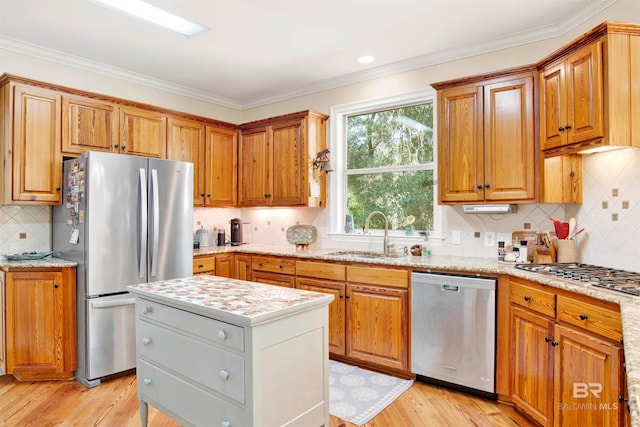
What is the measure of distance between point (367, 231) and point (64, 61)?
3.30m

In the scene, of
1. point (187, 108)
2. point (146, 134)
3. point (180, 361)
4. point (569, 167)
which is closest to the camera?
point (180, 361)

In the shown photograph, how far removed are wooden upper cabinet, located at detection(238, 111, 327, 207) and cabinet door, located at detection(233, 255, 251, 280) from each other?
68 cm

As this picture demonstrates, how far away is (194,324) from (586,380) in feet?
6.29

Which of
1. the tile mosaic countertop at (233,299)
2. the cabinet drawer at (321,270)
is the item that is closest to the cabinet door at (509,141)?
the cabinet drawer at (321,270)

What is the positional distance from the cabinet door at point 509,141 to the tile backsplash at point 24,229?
3.81 meters

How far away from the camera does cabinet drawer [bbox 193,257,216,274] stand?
12.9 feet

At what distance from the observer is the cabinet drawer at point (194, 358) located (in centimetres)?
170

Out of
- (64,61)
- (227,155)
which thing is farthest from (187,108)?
(64,61)

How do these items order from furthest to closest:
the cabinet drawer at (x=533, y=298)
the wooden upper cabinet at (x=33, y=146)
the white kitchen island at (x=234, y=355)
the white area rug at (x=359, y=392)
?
1. the wooden upper cabinet at (x=33, y=146)
2. the white area rug at (x=359, y=392)
3. the cabinet drawer at (x=533, y=298)
4. the white kitchen island at (x=234, y=355)

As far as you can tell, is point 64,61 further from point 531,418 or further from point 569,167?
point 531,418

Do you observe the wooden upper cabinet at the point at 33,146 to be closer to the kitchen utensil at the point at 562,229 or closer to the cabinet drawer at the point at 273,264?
the cabinet drawer at the point at 273,264

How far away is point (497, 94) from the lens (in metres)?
2.96

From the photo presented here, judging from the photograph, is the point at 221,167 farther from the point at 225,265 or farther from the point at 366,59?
the point at 366,59

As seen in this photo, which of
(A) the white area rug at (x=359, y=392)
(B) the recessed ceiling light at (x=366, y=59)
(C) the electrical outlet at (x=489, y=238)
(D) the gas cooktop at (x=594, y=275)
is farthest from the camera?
(B) the recessed ceiling light at (x=366, y=59)
